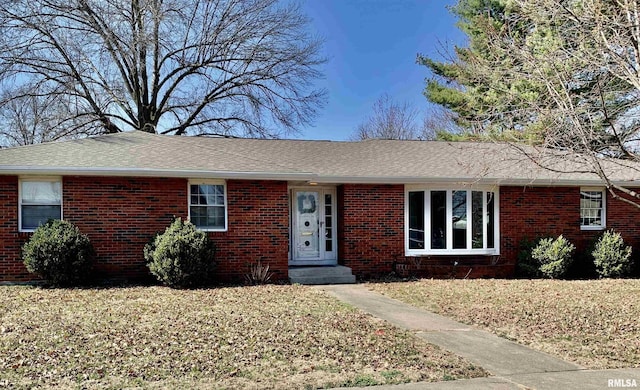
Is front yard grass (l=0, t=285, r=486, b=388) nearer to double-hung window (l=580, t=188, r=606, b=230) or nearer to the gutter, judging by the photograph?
the gutter

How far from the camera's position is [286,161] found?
13711mm

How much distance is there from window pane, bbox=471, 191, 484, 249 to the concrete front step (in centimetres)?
370

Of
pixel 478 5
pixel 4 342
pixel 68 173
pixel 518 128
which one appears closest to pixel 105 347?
pixel 4 342

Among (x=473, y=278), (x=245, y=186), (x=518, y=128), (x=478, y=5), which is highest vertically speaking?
(x=478, y=5)

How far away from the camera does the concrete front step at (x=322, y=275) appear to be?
39.5ft

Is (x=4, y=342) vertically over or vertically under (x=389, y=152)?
under

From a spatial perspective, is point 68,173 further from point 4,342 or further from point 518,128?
point 518,128

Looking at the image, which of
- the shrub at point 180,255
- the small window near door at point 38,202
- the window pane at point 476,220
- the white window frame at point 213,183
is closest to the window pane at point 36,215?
the small window near door at point 38,202

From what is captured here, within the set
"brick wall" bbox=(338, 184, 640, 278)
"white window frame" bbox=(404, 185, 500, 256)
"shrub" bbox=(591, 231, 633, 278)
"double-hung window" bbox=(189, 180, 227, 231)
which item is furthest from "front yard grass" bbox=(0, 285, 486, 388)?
"shrub" bbox=(591, 231, 633, 278)

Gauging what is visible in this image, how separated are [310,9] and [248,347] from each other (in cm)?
2132

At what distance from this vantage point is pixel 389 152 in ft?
50.2

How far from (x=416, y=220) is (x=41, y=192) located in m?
9.46

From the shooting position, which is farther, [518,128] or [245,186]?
[245,186]

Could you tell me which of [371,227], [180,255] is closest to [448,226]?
[371,227]
